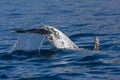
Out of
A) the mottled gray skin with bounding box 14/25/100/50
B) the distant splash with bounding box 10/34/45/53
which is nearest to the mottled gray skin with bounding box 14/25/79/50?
the mottled gray skin with bounding box 14/25/100/50

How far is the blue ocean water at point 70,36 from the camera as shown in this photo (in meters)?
13.8

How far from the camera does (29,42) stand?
16.3 m

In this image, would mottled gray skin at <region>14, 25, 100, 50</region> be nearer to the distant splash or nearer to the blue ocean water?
the distant splash

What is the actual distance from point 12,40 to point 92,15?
934 centimetres

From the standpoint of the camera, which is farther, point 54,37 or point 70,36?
point 70,36

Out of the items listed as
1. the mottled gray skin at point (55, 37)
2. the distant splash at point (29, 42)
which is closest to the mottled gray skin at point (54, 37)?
the mottled gray skin at point (55, 37)

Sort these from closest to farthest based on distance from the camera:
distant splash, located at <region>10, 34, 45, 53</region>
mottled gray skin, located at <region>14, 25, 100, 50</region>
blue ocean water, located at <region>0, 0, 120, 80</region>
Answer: blue ocean water, located at <region>0, 0, 120, 80</region>
distant splash, located at <region>10, 34, 45, 53</region>
mottled gray skin, located at <region>14, 25, 100, 50</region>

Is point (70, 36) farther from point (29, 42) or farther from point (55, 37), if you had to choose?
point (29, 42)

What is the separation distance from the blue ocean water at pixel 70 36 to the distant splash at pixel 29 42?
23 cm

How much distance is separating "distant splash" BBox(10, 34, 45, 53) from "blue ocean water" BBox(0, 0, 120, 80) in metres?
0.23

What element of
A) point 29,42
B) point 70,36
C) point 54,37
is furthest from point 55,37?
point 70,36

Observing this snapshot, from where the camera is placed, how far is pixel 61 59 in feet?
51.2

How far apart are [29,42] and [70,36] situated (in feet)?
15.5

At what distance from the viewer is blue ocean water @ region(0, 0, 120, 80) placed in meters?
13.8
